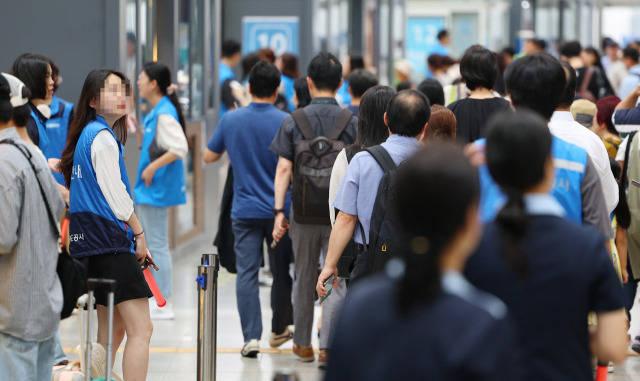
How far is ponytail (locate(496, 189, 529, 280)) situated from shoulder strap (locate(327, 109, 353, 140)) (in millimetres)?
3275

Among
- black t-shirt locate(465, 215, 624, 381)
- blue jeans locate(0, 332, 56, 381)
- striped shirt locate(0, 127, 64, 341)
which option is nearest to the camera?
black t-shirt locate(465, 215, 624, 381)

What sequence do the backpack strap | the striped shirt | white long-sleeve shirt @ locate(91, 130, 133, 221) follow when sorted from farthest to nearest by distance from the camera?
the backpack strap < white long-sleeve shirt @ locate(91, 130, 133, 221) < the striped shirt

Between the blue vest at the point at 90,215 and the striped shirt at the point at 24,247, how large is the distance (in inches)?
19.3

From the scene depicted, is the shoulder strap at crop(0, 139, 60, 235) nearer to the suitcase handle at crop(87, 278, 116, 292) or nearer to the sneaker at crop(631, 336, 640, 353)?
the suitcase handle at crop(87, 278, 116, 292)

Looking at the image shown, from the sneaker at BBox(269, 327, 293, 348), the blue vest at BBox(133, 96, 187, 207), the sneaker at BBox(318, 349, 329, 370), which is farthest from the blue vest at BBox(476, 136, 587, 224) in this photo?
the blue vest at BBox(133, 96, 187, 207)

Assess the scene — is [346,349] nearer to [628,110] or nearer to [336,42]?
[628,110]

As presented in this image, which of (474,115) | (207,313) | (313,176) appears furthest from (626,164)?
(207,313)

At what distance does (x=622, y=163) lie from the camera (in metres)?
5.89

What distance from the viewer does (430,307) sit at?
1.96m

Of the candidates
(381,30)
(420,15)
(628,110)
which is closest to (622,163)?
(628,110)

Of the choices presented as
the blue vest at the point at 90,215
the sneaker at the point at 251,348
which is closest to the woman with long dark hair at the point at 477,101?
the sneaker at the point at 251,348

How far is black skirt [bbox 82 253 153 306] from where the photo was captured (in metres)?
4.45

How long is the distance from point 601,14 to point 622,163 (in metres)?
25.0

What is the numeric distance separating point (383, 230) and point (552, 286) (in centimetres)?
178
